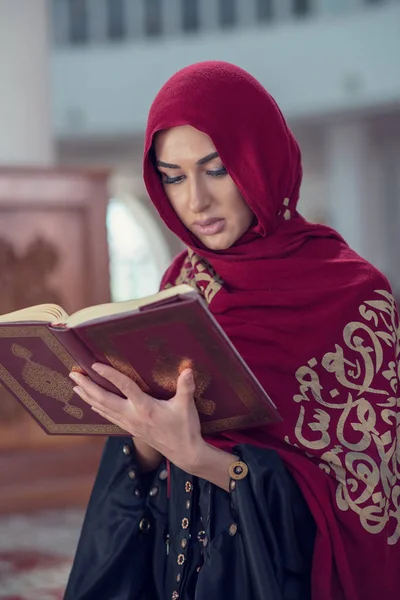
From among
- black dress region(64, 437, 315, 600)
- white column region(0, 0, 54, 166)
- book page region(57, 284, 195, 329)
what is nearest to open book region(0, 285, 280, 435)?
book page region(57, 284, 195, 329)

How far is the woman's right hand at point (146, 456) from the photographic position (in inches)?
64.7

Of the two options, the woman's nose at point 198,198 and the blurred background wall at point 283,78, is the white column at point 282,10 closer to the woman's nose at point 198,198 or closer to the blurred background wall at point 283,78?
the blurred background wall at point 283,78

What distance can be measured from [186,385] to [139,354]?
80 millimetres

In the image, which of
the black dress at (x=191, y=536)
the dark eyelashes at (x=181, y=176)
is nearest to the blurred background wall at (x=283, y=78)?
the dark eyelashes at (x=181, y=176)

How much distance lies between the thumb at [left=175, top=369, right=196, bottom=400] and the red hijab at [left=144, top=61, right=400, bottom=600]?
19cm

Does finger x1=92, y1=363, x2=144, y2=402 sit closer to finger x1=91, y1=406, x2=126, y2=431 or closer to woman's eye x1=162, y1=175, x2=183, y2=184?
finger x1=91, y1=406, x2=126, y2=431

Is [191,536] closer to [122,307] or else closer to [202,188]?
[122,307]

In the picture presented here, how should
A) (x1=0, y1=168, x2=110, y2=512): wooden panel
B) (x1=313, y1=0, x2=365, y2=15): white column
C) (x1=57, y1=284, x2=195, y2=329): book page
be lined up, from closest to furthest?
(x1=57, y1=284, x2=195, y2=329): book page → (x1=0, y1=168, x2=110, y2=512): wooden panel → (x1=313, y1=0, x2=365, y2=15): white column

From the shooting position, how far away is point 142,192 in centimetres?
1545

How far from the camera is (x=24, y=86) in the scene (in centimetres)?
541

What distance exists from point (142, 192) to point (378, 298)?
14000mm

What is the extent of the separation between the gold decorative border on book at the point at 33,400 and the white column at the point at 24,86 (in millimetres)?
3896

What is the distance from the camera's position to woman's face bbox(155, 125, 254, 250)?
1.58 metres

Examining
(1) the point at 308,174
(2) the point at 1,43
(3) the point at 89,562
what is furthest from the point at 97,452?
(1) the point at 308,174
